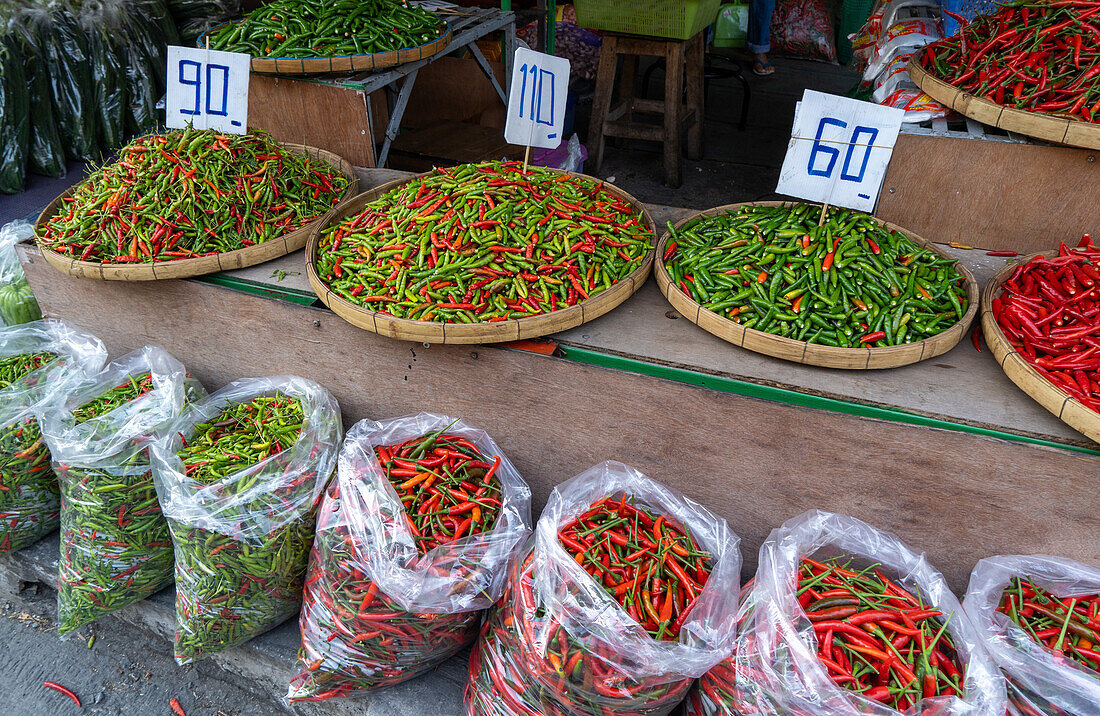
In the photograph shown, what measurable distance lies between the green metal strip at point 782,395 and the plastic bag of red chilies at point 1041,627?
1.06 feet

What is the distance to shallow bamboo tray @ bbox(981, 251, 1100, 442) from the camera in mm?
1574

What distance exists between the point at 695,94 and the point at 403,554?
4963 mm

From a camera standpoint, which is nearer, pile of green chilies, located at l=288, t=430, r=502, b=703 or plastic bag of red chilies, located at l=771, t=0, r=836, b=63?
pile of green chilies, located at l=288, t=430, r=502, b=703

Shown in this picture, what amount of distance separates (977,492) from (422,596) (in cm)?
146

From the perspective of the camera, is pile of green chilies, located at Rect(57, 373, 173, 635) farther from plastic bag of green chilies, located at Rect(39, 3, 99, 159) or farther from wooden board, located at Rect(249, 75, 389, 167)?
plastic bag of green chilies, located at Rect(39, 3, 99, 159)

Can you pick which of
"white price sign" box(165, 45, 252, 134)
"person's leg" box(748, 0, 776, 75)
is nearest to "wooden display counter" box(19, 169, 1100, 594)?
"white price sign" box(165, 45, 252, 134)

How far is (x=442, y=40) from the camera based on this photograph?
3.62 m

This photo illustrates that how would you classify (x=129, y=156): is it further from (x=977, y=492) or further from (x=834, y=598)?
(x=977, y=492)

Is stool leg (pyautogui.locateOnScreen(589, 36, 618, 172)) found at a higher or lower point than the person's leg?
lower

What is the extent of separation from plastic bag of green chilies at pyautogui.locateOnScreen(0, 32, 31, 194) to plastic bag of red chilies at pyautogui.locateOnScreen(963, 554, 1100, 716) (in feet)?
16.7

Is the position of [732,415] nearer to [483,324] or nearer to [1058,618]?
[483,324]

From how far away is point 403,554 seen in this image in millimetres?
1812

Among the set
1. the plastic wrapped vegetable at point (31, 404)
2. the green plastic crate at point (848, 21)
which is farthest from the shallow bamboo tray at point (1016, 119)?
the green plastic crate at point (848, 21)

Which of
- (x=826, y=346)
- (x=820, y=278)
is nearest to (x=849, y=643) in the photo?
(x=826, y=346)
